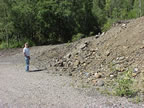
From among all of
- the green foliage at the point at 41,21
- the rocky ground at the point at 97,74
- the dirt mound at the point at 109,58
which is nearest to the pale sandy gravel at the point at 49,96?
the rocky ground at the point at 97,74

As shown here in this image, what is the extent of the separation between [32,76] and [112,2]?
153 feet

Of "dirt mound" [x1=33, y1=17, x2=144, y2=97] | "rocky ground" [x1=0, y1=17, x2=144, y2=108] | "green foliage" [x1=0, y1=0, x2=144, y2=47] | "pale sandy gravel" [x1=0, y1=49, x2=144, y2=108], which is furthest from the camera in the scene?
"green foliage" [x1=0, y1=0, x2=144, y2=47]

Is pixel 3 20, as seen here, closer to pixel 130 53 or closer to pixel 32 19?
pixel 32 19

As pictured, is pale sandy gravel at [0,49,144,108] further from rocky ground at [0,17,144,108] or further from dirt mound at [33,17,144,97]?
dirt mound at [33,17,144,97]

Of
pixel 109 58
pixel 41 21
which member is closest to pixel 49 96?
pixel 109 58

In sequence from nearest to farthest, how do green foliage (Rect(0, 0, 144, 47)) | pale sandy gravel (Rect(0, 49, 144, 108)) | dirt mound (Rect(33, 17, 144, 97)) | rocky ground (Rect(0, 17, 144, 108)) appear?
pale sandy gravel (Rect(0, 49, 144, 108)), rocky ground (Rect(0, 17, 144, 108)), dirt mound (Rect(33, 17, 144, 97)), green foliage (Rect(0, 0, 144, 47))

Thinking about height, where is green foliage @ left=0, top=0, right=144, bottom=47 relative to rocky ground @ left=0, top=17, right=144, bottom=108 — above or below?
above

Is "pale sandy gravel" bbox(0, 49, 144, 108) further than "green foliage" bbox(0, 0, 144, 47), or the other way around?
"green foliage" bbox(0, 0, 144, 47)

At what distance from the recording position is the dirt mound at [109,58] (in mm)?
7914

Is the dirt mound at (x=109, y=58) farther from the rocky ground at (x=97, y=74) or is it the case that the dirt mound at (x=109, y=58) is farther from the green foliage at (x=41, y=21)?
the green foliage at (x=41, y=21)

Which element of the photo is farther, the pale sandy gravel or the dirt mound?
the dirt mound

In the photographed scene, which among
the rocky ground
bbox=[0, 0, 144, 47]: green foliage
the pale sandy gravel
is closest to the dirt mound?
the rocky ground

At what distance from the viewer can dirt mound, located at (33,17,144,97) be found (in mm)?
7914

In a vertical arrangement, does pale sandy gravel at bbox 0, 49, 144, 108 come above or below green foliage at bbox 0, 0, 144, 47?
below
